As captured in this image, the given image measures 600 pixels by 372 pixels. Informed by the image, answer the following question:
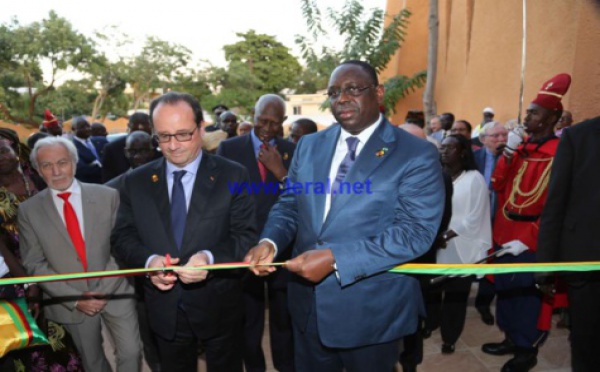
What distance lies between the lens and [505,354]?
3908 millimetres

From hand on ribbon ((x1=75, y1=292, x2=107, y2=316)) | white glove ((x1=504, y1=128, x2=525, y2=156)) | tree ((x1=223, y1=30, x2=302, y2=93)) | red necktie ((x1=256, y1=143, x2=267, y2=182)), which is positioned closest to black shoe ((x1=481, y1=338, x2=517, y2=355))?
white glove ((x1=504, y1=128, x2=525, y2=156))

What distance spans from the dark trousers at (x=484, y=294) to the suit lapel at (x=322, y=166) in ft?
9.54

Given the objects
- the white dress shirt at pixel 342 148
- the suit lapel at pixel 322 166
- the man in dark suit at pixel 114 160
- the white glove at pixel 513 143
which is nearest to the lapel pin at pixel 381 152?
the white dress shirt at pixel 342 148

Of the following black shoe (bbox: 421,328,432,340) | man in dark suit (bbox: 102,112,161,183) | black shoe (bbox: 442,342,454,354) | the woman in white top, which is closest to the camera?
the woman in white top

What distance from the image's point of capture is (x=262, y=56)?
136 feet

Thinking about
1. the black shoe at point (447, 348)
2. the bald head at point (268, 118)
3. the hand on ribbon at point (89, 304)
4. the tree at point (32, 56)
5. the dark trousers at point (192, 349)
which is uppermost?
the tree at point (32, 56)

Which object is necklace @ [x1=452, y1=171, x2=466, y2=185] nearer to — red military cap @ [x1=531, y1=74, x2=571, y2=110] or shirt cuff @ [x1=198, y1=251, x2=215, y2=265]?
red military cap @ [x1=531, y1=74, x2=571, y2=110]

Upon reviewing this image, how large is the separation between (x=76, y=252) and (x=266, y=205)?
1.60 meters

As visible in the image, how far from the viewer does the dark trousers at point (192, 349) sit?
100 inches

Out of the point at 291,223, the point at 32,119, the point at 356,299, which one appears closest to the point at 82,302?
the point at 291,223

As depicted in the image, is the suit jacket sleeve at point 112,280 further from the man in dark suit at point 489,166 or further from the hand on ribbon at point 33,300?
the man in dark suit at point 489,166

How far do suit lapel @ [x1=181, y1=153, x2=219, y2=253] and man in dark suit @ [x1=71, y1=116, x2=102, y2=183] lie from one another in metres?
5.15

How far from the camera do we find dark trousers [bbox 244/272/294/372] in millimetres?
3611

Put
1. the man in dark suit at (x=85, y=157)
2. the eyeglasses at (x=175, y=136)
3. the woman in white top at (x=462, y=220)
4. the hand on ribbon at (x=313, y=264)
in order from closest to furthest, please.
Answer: the hand on ribbon at (x=313, y=264) → the eyeglasses at (x=175, y=136) → the woman in white top at (x=462, y=220) → the man in dark suit at (x=85, y=157)
